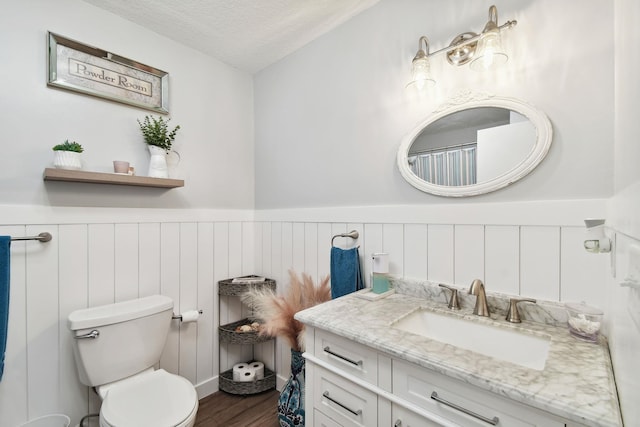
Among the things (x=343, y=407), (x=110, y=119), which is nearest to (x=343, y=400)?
(x=343, y=407)

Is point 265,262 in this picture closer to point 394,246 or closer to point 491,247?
point 394,246

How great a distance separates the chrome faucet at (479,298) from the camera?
3.73ft

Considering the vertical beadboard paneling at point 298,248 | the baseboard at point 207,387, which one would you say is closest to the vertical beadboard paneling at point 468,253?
the vertical beadboard paneling at point 298,248

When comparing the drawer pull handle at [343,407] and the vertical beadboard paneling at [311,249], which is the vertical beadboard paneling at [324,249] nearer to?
the vertical beadboard paneling at [311,249]

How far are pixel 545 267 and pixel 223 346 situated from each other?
6.62ft

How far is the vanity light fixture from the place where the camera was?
109 centimetres

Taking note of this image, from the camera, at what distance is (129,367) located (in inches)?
57.8

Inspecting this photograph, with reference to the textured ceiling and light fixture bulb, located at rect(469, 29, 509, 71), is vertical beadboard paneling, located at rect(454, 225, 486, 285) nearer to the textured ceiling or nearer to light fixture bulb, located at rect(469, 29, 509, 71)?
light fixture bulb, located at rect(469, 29, 509, 71)

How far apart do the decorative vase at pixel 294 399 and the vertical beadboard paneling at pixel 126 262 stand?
40.4 inches

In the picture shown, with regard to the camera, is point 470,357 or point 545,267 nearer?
point 470,357

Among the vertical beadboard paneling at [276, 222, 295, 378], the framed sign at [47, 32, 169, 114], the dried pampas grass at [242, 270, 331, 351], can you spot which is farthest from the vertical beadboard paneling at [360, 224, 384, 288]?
the framed sign at [47, 32, 169, 114]

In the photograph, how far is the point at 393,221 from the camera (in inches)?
58.9

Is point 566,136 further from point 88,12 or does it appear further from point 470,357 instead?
→ point 88,12

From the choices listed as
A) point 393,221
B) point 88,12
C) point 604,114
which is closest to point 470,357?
point 393,221
